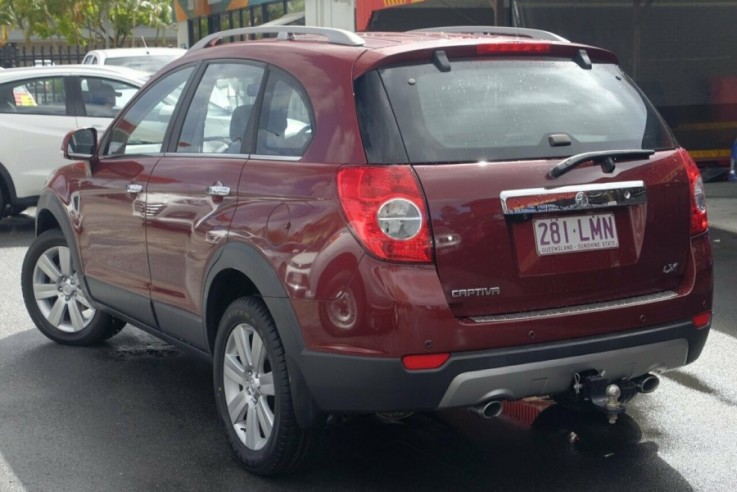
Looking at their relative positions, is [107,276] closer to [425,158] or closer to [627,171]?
[425,158]

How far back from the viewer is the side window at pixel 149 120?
5.64 meters

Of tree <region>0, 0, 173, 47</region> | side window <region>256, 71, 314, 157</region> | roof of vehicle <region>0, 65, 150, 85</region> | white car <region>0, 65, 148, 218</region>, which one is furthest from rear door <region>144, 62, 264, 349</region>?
tree <region>0, 0, 173, 47</region>

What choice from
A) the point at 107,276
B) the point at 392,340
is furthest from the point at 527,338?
the point at 107,276

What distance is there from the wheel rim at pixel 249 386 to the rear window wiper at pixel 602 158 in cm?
132

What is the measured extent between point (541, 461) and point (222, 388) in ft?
4.48

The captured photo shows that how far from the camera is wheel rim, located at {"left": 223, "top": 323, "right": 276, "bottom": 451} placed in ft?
15.1

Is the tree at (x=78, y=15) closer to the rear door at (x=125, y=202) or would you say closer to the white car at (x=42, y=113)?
the white car at (x=42, y=113)

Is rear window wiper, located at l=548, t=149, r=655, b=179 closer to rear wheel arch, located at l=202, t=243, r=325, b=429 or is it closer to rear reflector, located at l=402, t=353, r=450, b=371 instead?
rear reflector, located at l=402, t=353, r=450, b=371

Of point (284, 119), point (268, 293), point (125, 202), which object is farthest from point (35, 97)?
point (268, 293)

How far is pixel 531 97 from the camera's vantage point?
441cm

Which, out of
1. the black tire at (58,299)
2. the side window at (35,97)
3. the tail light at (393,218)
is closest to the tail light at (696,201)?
the tail light at (393,218)

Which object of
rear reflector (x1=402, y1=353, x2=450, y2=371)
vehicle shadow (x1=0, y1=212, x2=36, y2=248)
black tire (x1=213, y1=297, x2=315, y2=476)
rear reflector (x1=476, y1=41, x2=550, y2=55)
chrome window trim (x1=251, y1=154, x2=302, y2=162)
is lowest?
Answer: vehicle shadow (x1=0, y1=212, x2=36, y2=248)

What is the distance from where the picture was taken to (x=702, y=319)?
182 inches

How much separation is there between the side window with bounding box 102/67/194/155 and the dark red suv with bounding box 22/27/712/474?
0.61m
